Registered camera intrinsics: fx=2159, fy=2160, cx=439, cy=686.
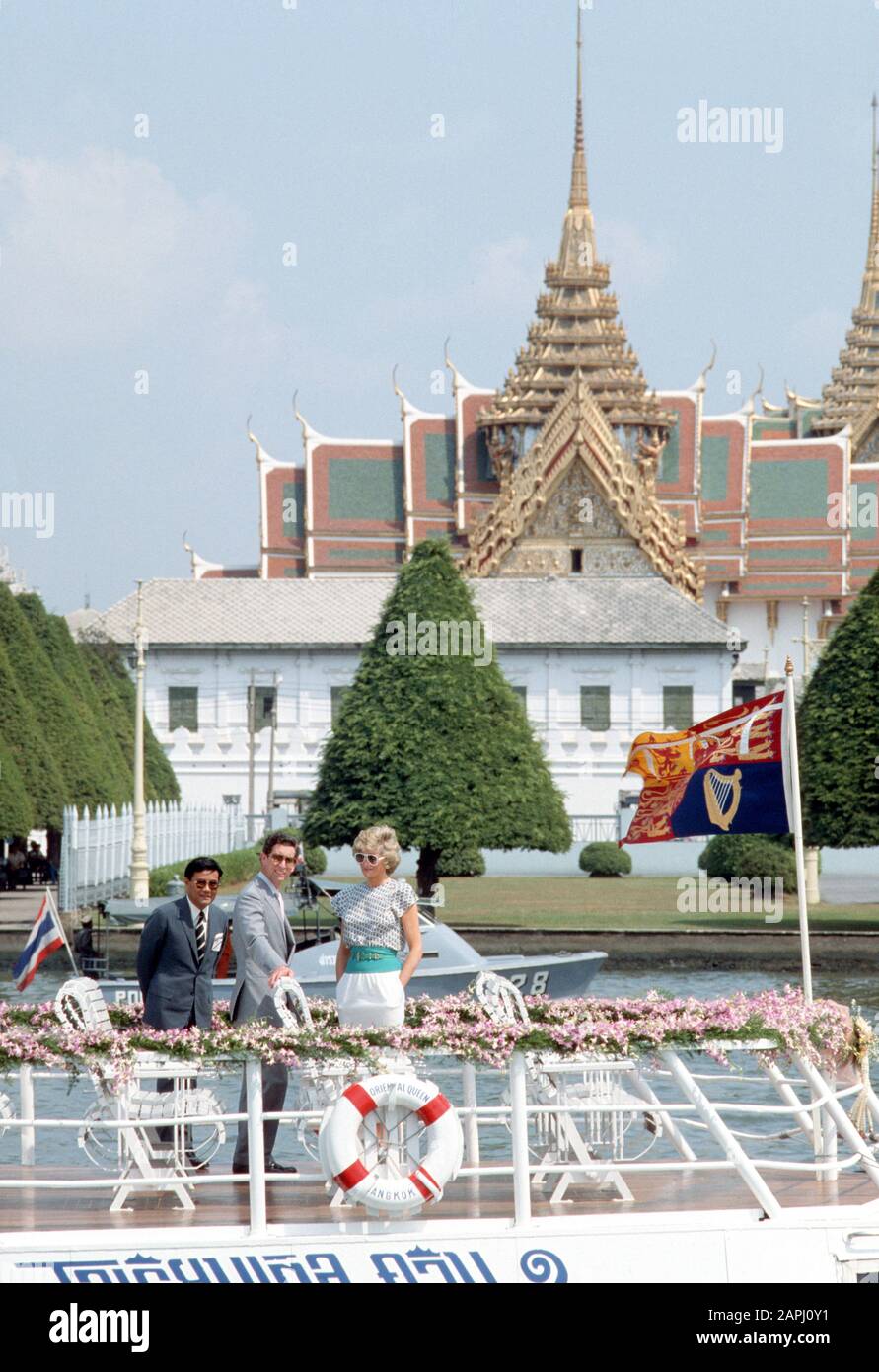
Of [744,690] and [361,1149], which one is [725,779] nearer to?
[361,1149]

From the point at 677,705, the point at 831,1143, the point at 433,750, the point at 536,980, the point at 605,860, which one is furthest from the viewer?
the point at 677,705

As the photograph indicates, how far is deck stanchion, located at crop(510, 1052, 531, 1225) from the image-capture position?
31.8 feet

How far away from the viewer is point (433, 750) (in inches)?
1599

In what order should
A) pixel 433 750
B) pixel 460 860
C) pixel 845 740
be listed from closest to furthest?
pixel 845 740, pixel 460 860, pixel 433 750

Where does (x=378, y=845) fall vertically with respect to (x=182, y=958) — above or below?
above

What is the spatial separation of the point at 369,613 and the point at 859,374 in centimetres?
5143

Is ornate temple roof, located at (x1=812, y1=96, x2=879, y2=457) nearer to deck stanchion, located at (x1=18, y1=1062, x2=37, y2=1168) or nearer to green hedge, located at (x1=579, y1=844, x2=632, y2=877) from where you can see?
green hedge, located at (x1=579, y1=844, x2=632, y2=877)

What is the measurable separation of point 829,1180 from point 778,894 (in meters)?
33.2

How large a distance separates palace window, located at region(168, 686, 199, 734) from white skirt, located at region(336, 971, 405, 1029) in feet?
186

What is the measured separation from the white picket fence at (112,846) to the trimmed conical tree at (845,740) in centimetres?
1091

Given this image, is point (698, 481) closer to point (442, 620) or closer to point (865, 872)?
point (865, 872)

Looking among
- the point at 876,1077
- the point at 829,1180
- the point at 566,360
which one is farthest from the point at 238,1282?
the point at 566,360

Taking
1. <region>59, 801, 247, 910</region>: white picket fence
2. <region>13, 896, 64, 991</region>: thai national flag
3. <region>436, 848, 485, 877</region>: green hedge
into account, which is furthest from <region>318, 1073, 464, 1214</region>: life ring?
<region>436, 848, 485, 877</region>: green hedge

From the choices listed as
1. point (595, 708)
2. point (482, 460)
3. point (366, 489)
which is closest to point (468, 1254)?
point (595, 708)
